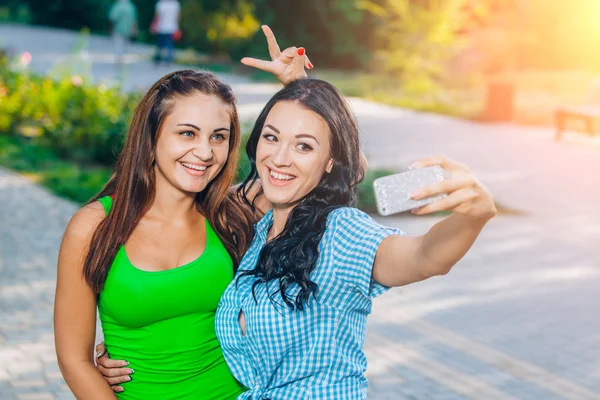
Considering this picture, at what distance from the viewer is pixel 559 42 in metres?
26.7

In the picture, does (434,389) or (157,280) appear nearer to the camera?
(157,280)

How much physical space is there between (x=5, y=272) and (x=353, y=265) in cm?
541

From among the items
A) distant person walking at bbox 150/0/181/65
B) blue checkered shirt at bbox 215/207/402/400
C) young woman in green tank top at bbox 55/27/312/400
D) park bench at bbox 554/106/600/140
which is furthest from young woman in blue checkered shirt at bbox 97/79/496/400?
distant person walking at bbox 150/0/181/65

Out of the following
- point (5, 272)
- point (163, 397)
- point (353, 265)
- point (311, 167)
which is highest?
point (311, 167)

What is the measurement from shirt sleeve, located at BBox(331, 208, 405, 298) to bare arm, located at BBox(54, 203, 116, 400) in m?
0.82

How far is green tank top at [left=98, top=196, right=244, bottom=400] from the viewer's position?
9.16 ft

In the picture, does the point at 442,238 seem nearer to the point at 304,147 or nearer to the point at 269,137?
the point at 304,147

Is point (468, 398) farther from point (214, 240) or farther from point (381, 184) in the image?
point (381, 184)

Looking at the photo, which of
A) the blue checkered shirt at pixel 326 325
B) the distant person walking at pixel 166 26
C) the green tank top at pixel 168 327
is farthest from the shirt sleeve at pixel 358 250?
the distant person walking at pixel 166 26

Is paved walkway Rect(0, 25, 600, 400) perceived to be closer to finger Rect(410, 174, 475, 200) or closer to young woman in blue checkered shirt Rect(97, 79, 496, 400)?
young woman in blue checkered shirt Rect(97, 79, 496, 400)

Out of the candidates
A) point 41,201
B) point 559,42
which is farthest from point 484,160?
point 559,42

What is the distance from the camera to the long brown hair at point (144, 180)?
2781mm

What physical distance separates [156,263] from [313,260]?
2.00ft

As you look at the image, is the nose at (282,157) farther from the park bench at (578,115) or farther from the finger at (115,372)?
the park bench at (578,115)
